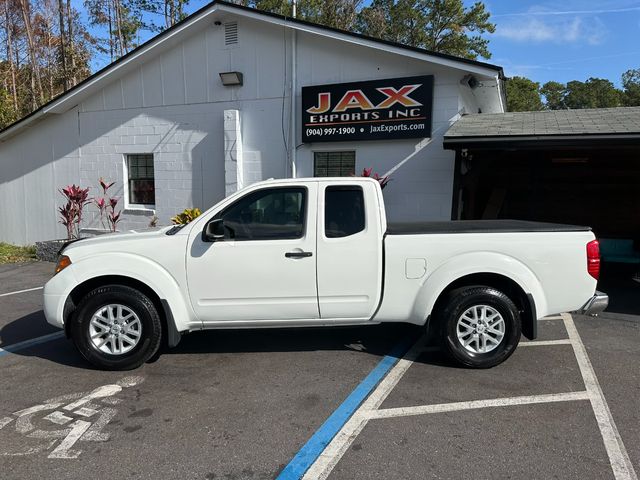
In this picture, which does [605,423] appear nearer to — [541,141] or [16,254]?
[541,141]

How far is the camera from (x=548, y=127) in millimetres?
7793

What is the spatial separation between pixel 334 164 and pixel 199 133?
11.4ft

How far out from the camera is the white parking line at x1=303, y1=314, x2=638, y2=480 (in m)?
2.98

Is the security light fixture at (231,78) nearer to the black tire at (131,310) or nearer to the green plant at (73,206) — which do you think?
the green plant at (73,206)

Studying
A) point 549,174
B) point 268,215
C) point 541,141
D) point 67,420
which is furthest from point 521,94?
point 67,420

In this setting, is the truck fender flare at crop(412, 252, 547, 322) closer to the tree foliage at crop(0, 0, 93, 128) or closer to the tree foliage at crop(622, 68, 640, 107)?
the tree foliage at crop(0, 0, 93, 128)

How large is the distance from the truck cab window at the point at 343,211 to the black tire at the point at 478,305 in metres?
1.14

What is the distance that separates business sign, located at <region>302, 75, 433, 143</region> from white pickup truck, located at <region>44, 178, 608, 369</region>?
202 inches

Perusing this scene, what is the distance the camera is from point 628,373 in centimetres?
445

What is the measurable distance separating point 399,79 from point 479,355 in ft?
20.9

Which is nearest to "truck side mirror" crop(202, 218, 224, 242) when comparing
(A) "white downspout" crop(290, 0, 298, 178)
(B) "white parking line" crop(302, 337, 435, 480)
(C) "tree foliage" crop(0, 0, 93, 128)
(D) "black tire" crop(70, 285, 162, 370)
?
(D) "black tire" crop(70, 285, 162, 370)

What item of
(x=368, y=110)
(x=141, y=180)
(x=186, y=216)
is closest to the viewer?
(x=368, y=110)

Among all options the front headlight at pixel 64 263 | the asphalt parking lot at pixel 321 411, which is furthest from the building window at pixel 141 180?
the front headlight at pixel 64 263

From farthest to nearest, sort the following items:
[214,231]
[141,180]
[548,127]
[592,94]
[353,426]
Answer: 1. [592,94]
2. [141,180]
3. [548,127]
4. [214,231]
5. [353,426]
